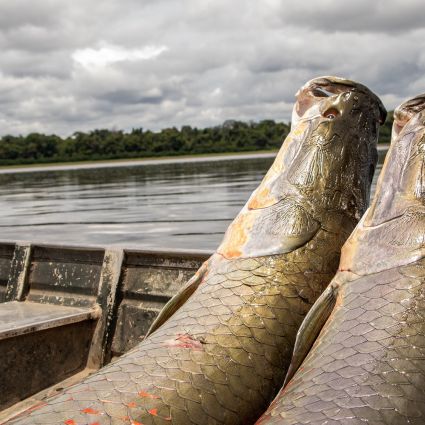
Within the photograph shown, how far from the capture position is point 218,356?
2.39m

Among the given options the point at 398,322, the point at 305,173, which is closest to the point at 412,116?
the point at 305,173

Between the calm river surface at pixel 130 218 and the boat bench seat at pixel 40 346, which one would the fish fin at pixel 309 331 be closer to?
the boat bench seat at pixel 40 346

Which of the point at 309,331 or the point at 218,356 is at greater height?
the point at 309,331

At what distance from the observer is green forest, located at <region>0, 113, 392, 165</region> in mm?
90375

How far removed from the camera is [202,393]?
228 centimetres

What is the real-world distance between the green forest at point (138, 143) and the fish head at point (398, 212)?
8757cm

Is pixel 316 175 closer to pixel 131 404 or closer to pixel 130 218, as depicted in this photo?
pixel 131 404

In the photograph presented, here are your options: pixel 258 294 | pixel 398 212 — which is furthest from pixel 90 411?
pixel 398 212

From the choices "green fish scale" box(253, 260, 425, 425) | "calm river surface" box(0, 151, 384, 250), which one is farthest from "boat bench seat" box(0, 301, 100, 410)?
"calm river surface" box(0, 151, 384, 250)

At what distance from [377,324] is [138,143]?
299 ft

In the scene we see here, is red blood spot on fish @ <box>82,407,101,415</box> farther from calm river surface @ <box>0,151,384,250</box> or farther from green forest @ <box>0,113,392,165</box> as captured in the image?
green forest @ <box>0,113,392,165</box>

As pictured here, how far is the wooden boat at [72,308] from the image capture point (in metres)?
4.24

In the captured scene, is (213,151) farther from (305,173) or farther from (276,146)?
(305,173)

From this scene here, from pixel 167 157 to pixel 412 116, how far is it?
298ft
